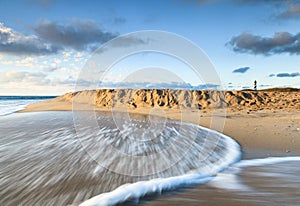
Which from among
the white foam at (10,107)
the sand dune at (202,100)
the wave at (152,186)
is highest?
the sand dune at (202,100)

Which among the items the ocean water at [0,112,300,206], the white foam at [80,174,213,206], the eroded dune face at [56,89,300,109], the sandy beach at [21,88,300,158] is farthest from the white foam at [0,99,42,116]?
the white foam at [80,174,213,206]

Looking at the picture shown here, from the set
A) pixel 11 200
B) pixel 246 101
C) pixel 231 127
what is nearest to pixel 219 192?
pixel 11 200

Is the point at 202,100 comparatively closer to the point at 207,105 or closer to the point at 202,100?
the point at 202,100

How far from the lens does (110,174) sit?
389cm

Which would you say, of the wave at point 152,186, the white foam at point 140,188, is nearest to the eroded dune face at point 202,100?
the wave at point 152,186

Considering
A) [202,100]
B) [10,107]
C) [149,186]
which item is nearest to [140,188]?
[149,186]

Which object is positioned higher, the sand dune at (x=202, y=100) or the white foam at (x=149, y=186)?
the sand dune at (x=202, y=100)

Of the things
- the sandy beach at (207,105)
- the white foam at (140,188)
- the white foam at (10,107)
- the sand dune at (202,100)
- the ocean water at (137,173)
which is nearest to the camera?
the white foam at (140,188)

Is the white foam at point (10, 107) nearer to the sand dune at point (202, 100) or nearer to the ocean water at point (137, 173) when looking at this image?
the sand dune at point (202, 100)

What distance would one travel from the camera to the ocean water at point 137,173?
10.1ft

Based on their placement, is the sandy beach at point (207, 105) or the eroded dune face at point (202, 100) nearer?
the sandy beach at point (207, 105)

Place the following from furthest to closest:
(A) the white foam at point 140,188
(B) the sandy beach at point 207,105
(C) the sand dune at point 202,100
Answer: (C) the sand dune at point 202,100 → (B) the sandy beach at point 207,105 → (A) the white foam at point 140,188

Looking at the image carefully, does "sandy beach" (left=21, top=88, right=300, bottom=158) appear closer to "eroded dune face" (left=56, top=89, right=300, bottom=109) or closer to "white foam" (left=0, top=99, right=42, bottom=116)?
"eroded dune face" (left=56, top=89, right=300, bottom=109)

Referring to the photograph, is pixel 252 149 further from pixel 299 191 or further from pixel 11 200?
pixel 11 200
